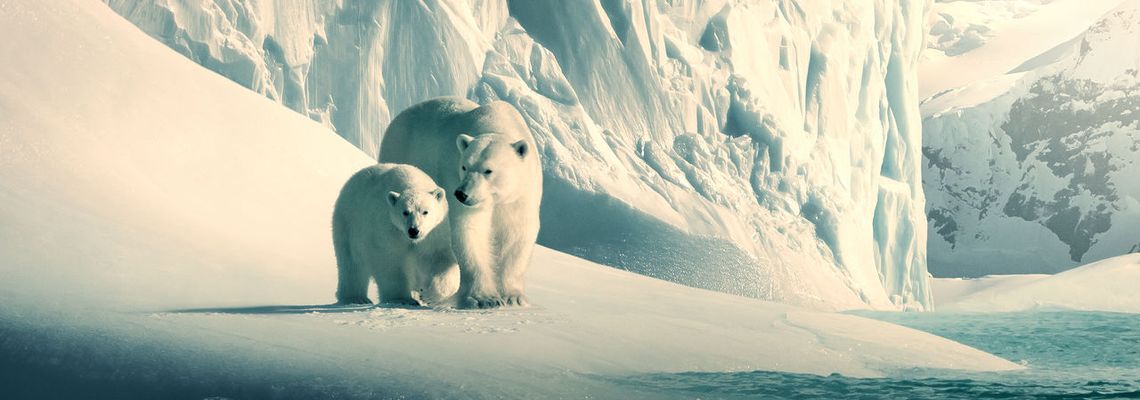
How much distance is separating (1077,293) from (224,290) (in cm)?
2326

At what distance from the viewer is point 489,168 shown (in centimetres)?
579

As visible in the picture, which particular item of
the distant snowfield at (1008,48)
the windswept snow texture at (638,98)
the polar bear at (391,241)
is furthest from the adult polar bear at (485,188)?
the distant snowfield at (1008,48)

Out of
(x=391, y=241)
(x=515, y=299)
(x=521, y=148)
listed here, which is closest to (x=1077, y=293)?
(x=515, y=299)

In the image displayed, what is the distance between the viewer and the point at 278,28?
16.0 meters

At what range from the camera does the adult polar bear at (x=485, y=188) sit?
5.84 m

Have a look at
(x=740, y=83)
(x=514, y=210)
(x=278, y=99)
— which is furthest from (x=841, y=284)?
(x=514, y=210)

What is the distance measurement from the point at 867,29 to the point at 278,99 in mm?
13567

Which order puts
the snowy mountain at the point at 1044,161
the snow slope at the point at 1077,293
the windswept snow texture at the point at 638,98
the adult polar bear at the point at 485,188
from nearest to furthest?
the adult polar bear at the point at 485,188, the windswept snow texture at the point at 638,98, the snow slope at the point at 1077,293, the snowy mountain at the point at 1044,161

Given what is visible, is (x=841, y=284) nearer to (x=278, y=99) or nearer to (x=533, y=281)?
(x=278, y=99)

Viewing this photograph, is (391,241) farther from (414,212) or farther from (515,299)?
(515,299)

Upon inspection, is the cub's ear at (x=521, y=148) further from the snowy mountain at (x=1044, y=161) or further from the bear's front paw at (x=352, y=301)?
the snowy mountain at (x=1044, y=161)

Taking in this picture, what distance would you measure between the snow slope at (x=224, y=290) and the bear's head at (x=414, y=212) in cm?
41

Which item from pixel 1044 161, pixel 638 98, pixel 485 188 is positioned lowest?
pixel 485 188

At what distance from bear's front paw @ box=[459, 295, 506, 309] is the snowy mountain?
196 feet
